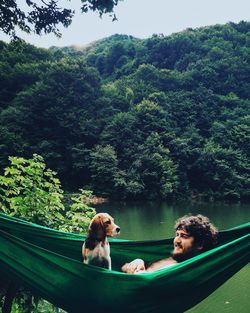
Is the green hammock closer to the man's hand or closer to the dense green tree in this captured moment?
the man's hand

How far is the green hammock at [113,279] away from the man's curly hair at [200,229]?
9 cm

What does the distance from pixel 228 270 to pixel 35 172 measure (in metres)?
1.19

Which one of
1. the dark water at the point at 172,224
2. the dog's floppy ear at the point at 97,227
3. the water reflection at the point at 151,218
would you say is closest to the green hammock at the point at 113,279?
the dog's floppy ear at the point at 97,227

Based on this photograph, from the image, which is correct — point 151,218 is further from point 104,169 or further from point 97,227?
point 97,227

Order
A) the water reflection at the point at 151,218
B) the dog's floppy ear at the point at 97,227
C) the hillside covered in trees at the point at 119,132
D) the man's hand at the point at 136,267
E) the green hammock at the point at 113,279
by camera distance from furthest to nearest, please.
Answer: the hillside covered in trees at the point at 119,132
the water reflection at the point at 151,218
the dog's floppy ear at the point at 97,227
the man's hand at the point at 136,267
the green hammock at the point at 113,279

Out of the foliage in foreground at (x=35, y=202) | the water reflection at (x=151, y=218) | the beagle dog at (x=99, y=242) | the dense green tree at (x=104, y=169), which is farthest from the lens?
the dense green tree at (x=104, y=169)

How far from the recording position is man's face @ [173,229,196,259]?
68.6 inches

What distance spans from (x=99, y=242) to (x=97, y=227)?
0.11 metres

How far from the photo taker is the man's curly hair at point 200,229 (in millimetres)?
1712

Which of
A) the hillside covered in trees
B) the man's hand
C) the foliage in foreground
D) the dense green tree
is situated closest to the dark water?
the dense green tree

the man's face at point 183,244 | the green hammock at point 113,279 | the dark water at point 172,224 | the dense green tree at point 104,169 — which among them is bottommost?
the dark water at point 172,224

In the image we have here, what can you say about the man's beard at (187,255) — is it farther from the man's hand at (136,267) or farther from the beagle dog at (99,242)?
the beagle dog at (99,242)

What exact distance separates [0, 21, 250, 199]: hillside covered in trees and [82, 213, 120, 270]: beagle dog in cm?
1665

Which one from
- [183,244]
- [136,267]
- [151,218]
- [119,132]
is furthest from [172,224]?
[183,244]
